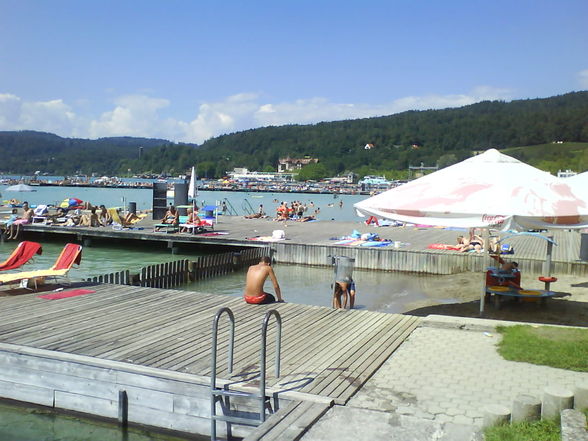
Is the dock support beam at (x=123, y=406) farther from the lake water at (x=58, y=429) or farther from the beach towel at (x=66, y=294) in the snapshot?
the beach towel at (x=66, y=294)

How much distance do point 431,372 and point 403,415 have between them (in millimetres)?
1450

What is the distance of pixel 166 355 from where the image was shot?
7.14 meters

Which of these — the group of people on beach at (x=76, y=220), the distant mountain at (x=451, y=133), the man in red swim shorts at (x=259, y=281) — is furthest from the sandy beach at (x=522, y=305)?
the distant mountain at (x=451, y=133)

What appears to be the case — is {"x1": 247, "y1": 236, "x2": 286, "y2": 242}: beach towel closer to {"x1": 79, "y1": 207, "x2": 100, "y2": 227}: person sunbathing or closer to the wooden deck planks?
{"x1": 79, "y1": 207, "x2": 100, "y2": 227}: person sunbathing

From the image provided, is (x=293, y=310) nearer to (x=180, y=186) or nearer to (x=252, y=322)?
(x=252, y=322)

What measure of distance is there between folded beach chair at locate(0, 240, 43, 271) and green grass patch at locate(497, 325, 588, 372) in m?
9.72

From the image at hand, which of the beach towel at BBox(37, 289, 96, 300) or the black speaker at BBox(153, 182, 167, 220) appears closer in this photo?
the beach towel at BBox(37, 289, 96, 300)

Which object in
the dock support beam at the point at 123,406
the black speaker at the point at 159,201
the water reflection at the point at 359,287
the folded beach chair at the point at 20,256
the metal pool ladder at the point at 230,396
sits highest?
the black speaker at the point at 159,201

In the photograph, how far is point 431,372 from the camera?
21.9 feet

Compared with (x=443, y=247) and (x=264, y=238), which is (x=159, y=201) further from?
(x=443, y=247)

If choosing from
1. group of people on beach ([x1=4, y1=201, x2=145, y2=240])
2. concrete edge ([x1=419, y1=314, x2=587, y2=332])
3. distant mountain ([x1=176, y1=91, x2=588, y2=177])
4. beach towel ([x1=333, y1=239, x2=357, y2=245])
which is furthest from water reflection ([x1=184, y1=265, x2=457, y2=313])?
distant mountain ([x1=176, y1=91, x2=588, y2=177])

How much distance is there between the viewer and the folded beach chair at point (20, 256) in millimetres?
12391

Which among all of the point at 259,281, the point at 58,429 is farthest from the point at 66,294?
the point at 58,429

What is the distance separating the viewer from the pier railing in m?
13.5
